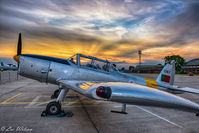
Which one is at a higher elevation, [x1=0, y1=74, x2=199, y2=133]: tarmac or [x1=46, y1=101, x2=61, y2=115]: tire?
[x1=46, y1=101, x2=61, y2=115]: tire

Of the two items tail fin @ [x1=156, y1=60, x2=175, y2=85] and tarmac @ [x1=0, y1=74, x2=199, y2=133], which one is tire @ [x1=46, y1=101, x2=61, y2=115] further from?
tail fin @ [x1=156, y1=60, x2=175, y2=85]

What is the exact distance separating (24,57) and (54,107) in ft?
8.47

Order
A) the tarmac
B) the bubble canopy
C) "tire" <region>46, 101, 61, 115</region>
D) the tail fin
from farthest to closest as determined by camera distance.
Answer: the tail fin → the bubble canopy → "tire" <region>46, 101, 61, 115</region> → the tarmac

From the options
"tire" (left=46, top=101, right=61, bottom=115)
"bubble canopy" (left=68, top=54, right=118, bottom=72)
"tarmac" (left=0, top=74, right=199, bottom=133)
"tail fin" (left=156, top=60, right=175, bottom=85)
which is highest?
"bubble canopy" (left=68, top=54, right=118, bottom=72)

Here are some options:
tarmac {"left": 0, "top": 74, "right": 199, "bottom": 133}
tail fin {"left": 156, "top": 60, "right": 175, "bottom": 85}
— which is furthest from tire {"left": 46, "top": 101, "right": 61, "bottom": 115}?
tail fin {"left": 156, "top": 60, "right": 175, "bottom": 85}

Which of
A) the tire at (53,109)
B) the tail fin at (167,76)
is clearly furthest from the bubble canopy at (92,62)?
the tail fin at (167,76)

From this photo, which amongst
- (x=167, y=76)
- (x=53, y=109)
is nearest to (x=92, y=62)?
(x=53, y=109)

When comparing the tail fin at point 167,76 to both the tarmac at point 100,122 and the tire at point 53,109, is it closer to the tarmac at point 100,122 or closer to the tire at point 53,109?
the tarmac at point 100,122

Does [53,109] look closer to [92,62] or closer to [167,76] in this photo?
[92,62]

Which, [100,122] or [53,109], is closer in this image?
[100,122]

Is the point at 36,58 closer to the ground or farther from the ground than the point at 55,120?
farther from the ground

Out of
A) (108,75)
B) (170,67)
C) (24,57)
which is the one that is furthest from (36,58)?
(170,67)

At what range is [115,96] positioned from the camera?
2279mm

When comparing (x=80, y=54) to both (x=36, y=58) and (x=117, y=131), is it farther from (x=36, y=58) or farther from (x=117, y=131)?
(x=117, y=131)
